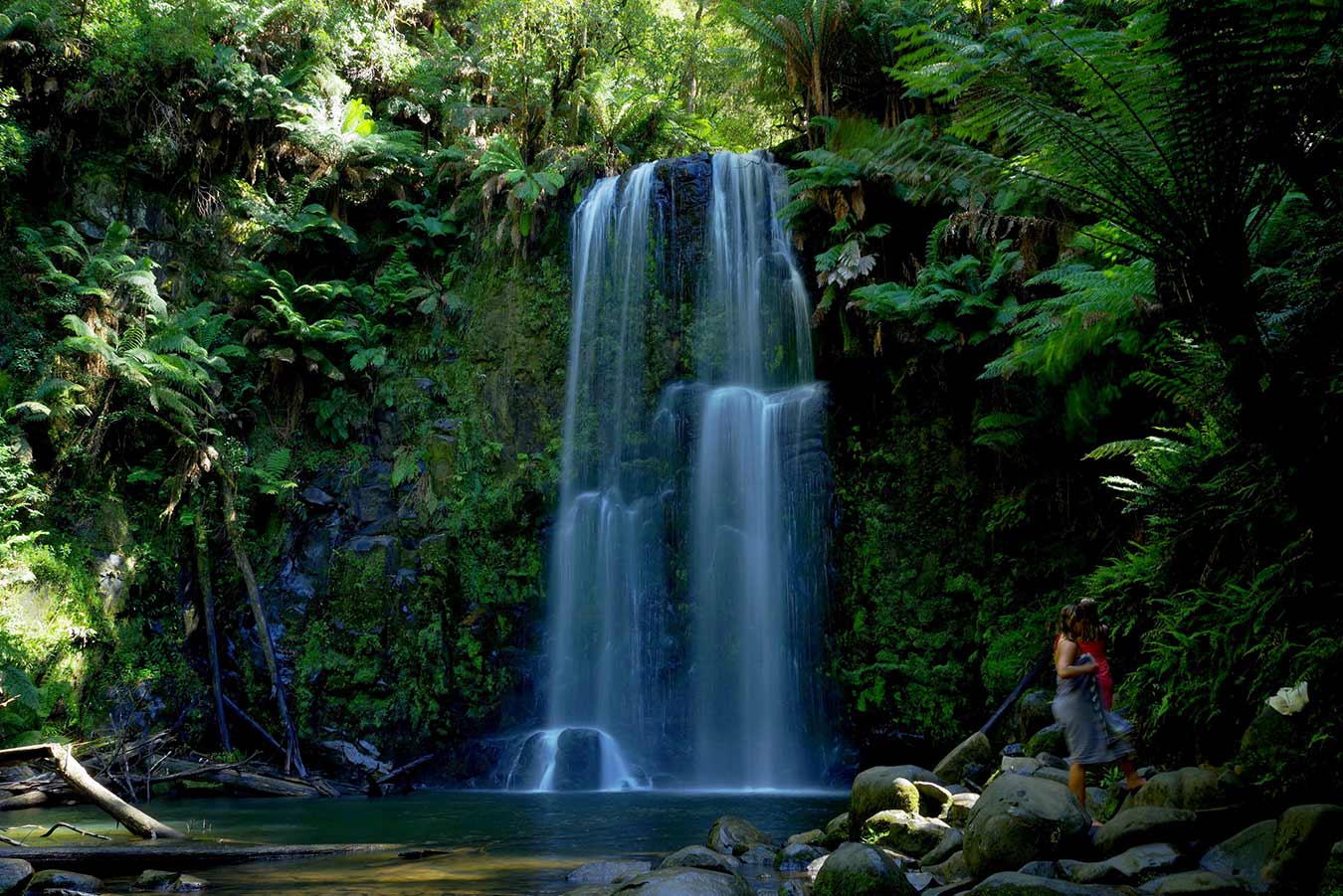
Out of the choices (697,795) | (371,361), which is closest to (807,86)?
(371,361)

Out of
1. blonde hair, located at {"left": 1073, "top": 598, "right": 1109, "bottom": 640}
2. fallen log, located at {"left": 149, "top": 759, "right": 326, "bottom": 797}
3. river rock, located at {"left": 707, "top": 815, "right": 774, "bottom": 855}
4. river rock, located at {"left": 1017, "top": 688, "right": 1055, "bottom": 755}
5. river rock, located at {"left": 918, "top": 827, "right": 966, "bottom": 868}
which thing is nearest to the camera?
river rock, located at {"left": 918, "top": 827, "right": 966, "bottom": 868}

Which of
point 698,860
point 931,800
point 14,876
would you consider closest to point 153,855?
point 14,876

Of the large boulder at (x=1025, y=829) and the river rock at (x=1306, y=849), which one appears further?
the large boulder at (x=1025, y=829)

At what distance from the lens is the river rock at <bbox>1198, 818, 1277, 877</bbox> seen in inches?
152

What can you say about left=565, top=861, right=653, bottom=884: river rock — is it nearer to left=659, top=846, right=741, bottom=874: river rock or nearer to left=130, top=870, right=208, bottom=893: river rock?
left=659, top=846, right=741, bottom=874: river rock

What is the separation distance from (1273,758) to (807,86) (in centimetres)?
1218

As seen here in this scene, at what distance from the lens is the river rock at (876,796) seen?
19.8ft

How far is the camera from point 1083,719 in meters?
5.28

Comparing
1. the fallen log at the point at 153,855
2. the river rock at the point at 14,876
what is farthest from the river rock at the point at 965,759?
the river rock at the point at 14,876

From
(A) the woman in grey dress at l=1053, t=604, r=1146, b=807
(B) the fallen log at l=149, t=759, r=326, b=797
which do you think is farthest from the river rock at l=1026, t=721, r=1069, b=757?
(B) the fallen log at l=149, t=759, r=326, b=797

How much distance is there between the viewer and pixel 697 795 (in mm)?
9891

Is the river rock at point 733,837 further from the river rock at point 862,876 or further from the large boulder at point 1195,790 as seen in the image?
the large boulder at point 1195,790

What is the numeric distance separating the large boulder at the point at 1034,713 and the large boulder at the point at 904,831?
2588 millimetres

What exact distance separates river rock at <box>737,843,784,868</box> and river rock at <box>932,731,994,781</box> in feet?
7.21
